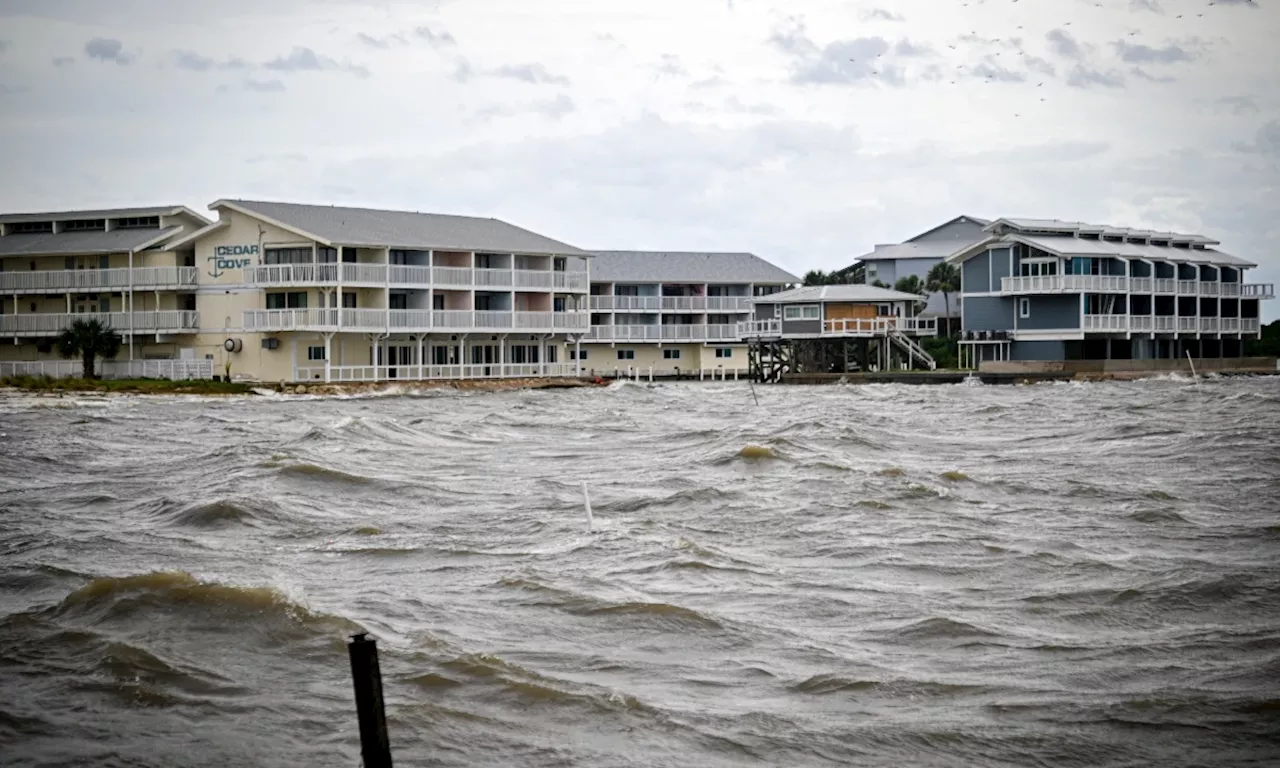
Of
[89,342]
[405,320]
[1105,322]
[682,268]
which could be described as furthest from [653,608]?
[682,268]

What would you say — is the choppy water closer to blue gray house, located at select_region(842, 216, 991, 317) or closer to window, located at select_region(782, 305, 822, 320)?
window, located at select_region(782, 305, 822, 320)

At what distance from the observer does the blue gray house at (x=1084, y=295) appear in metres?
68.4

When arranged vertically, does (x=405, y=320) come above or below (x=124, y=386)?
above

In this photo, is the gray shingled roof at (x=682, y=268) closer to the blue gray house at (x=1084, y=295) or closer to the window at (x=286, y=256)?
the blue gray house at (x=1084, y=295)

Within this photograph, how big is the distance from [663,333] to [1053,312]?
21311 millimetres

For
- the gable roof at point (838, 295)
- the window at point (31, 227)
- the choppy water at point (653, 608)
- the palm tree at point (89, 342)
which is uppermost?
the window at point (31, 227)

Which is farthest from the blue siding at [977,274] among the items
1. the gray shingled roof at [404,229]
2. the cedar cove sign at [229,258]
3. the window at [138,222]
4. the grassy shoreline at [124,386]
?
the window at [138,222]

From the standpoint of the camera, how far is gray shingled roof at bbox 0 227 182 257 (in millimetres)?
59562

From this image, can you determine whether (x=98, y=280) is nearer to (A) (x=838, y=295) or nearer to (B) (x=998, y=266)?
(A) (x=838, y=295)

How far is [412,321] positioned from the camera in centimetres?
5800

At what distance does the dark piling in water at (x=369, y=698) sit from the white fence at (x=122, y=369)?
5079 centimetres

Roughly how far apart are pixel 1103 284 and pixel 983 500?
172 ft

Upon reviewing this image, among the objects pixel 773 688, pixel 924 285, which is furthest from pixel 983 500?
pixel 924 285

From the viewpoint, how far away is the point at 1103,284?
6856cm
